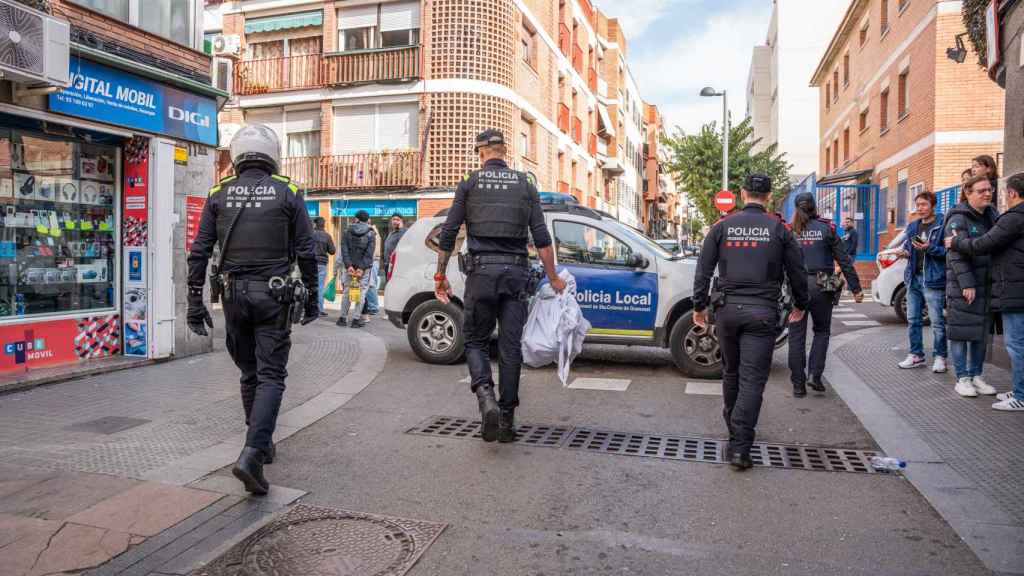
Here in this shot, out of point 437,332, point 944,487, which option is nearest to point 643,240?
point 437,332

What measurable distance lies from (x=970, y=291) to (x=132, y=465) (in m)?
6.40

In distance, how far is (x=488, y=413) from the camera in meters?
5.13

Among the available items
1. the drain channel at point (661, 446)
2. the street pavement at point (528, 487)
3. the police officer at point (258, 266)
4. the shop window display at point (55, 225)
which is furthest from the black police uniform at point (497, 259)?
the shop window display at point (55, 225)

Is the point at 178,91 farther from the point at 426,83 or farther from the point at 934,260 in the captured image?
the point at 426,83

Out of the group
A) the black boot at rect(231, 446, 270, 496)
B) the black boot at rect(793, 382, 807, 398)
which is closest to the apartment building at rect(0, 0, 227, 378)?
the black boot at rect(231, 446, 270, 496)

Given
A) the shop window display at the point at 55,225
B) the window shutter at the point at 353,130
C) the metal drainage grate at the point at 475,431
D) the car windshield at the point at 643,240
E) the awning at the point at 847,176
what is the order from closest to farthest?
the metal drainage grate at the point at 475,431
the shop window display at the point at 55,225
the car windshield at the point at 643,240
the window shutter at the point at 353,130
the awning at the point at 847,176

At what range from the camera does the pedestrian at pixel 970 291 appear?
258 inches

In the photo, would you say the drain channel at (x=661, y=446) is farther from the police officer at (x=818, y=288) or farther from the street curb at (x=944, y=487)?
the police officer at (x=818, y=288)

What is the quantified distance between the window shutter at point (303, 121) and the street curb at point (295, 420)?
15629 mm

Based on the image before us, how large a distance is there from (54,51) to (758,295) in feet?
20.3

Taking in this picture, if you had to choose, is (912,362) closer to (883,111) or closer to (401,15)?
(883,111)

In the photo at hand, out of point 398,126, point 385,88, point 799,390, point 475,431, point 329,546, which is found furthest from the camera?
point 398,126

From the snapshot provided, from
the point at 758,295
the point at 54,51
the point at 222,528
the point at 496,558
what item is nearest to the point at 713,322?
the point at 758,295

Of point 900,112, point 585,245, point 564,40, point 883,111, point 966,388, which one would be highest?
point 564,40
